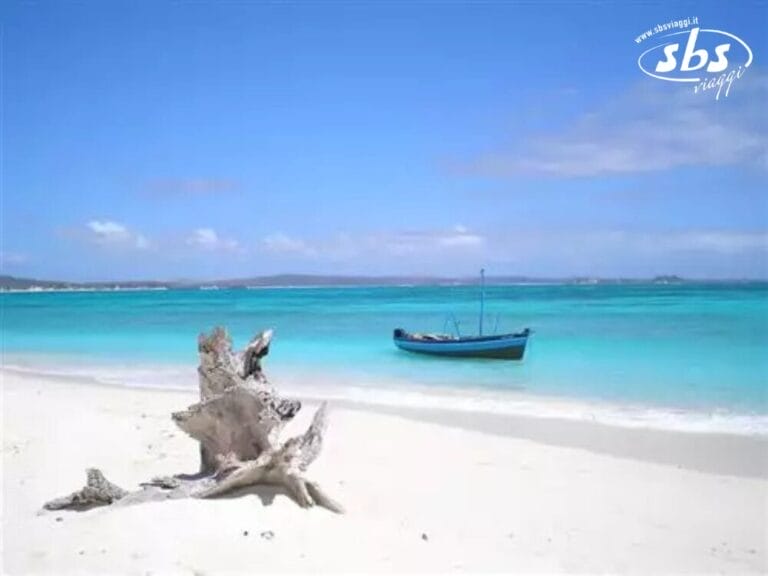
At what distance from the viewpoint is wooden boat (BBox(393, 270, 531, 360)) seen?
23203 mm

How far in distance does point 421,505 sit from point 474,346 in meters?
17.3

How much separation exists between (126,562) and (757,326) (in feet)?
122

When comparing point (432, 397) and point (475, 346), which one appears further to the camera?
point (475, 346)

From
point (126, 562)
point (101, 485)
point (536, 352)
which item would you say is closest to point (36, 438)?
point (101, 485)

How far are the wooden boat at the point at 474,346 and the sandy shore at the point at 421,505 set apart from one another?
11.4 metres

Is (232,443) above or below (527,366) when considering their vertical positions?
above

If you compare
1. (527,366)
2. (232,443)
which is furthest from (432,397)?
(232,443)

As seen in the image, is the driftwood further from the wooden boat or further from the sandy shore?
the wooden boat

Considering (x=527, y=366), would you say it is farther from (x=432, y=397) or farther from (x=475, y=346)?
(x=432, y=397)

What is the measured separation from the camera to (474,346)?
78.1 feet

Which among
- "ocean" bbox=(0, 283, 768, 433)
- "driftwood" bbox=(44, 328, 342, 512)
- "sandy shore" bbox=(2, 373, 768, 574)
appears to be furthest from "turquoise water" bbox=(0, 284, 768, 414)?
"driftwood" bbox=(44, 328, 342, 512)

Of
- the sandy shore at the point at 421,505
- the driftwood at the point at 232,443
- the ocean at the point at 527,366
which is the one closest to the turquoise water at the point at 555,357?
the ocean at the point at 527,366

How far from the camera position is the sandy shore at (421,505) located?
496cm

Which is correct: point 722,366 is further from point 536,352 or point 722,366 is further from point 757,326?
point 757,326
